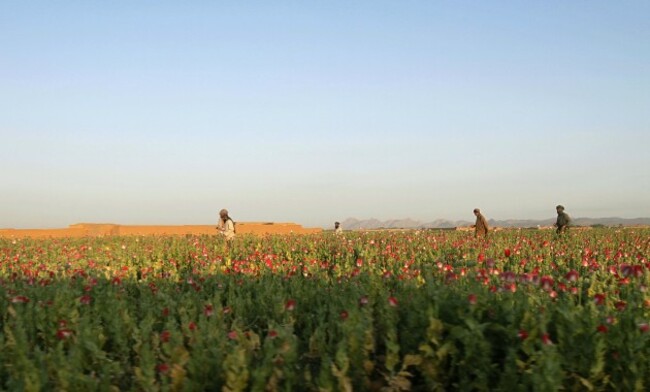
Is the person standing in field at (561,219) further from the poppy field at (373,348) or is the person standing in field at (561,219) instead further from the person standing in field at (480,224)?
the poppy field at (373,348)

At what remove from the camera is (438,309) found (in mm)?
5258

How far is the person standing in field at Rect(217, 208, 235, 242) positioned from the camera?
19016 millimetres

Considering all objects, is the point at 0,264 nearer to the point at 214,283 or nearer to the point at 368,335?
the point at 214,283

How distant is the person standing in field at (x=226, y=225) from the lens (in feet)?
62.4

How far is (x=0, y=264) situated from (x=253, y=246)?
6.51 m

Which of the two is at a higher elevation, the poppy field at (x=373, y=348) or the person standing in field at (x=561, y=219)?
the person standing in field at (x=561, y=219)

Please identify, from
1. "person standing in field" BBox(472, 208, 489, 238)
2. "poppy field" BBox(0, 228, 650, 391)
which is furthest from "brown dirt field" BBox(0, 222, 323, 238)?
"poppy field" BBox(0, 228, 650, 391)

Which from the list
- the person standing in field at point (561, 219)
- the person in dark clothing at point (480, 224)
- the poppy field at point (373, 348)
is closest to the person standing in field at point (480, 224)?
the person in dark clothing at point (480, 224)

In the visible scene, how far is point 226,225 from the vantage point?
757 inches

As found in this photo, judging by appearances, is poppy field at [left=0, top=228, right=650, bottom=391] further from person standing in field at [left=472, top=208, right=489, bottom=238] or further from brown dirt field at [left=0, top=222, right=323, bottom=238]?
brown dirt field at [left=0, top=222, right=323, bottom=238]

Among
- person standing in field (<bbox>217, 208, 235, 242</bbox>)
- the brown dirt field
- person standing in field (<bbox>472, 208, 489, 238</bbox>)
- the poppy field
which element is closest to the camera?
the poppy field

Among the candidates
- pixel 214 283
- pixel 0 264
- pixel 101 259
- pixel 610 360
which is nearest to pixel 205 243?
pixel 101 259

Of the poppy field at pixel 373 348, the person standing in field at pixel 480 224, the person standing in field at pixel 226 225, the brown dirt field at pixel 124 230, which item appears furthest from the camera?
the brown dirt field at pixel 124 230

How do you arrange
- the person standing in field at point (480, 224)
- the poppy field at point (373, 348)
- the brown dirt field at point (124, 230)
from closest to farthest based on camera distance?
the poppy field at point (373, 348) → the person standing in field at point (480, 224) → the brown dirt field at point (124, 230)
